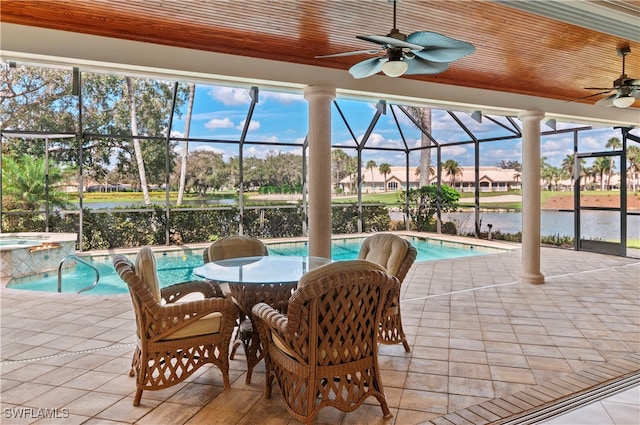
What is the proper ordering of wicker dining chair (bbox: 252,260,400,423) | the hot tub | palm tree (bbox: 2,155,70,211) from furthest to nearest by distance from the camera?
palm tree (bbox: 2,155,70,211), the hot tub, wicker dining chair (bbox: 252,260,400,423)

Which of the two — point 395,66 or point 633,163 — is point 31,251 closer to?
point 395,66

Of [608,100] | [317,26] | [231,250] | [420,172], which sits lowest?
[231,250]

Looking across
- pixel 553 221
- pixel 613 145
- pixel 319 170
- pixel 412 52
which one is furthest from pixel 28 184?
pixel 613 145

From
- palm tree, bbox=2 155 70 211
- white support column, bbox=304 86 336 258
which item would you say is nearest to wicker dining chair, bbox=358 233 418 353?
white support column, bbox=304 86 336 258

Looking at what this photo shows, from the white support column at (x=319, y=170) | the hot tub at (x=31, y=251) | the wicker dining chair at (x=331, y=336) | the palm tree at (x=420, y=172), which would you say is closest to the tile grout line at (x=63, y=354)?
the wicker dining chair at (x=331, y=336)

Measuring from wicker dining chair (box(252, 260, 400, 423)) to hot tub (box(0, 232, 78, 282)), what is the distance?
22.4ft

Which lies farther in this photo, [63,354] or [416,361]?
[63,354]

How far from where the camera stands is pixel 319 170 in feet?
15.9

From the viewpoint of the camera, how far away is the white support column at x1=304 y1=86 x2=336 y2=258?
4832mm

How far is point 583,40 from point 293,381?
4598mm

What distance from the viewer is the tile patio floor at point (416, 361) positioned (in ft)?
8.61

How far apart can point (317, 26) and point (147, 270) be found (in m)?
2.66

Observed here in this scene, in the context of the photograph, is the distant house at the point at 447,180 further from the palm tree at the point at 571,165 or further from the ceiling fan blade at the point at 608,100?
the ceiling fan blade at the point at 608,100

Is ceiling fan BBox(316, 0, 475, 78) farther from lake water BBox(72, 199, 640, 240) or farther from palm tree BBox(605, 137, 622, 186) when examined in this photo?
palm tree BBox(605, 137, 622, 186)
